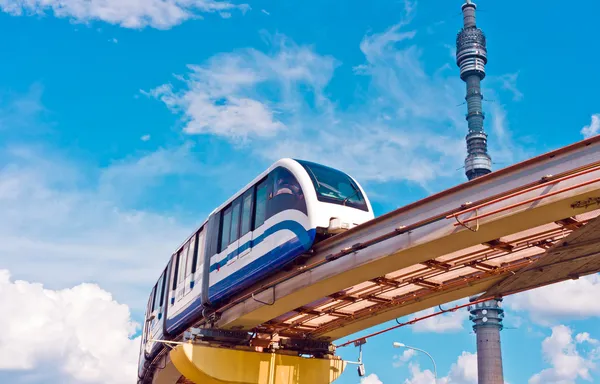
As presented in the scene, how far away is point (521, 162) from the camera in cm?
1020

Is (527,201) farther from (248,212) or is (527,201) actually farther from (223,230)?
(223,230)

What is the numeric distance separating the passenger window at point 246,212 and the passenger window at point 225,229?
0.86 metres

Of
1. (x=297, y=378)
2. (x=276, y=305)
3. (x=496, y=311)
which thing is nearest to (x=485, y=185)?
(x=276, y=305)

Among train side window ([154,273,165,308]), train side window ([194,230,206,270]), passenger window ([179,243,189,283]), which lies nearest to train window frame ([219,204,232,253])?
train side window ([194,230,206,270])

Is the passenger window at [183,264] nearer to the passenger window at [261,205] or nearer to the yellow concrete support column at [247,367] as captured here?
the yellow concrete support column at [247,367]

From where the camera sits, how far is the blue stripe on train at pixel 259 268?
13656 mm

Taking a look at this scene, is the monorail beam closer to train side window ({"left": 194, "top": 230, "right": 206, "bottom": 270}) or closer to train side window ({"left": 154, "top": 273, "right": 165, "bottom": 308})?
train side window ({"left": 194, "top": 230, "right": 206, "bottom": 270})

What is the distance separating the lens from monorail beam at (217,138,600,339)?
9586 mm

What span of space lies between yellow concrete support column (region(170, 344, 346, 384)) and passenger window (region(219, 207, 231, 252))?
9.89 feet

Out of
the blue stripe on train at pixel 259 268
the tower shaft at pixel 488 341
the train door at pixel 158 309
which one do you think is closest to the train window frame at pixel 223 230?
the blue stripe on train at pixel 259 268

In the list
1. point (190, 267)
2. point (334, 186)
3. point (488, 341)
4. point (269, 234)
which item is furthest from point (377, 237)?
point (488, 341)

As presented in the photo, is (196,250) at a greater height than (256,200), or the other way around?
(256,200)

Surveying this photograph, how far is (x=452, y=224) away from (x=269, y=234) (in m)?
5.05

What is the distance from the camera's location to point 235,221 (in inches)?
661
